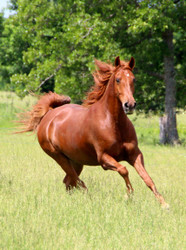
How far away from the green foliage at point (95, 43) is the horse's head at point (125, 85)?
922 cm

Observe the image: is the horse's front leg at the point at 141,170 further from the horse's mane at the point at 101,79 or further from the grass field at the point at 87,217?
the horse's mane at the point at 101,79

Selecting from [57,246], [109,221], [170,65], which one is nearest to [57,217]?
[109,221]

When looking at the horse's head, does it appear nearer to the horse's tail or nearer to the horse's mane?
the horse's mane

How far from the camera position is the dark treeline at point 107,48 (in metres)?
16.0

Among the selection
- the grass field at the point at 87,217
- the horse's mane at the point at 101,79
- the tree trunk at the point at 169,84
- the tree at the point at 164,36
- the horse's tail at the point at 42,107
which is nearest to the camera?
the grass field at the point at 87,217

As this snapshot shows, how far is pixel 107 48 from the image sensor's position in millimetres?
15742

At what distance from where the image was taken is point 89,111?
6879mm

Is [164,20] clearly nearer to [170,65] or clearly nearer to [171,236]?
[170,65]

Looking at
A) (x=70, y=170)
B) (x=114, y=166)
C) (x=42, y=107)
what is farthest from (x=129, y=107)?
(x=42, y=107)

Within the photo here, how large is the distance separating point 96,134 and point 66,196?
1.12m

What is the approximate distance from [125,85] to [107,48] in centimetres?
1007

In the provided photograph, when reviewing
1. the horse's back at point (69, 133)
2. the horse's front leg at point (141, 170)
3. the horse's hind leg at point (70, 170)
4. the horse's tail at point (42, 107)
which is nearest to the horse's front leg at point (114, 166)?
the horse's front leg at point (141, 170)

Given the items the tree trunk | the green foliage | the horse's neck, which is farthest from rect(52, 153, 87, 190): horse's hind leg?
the tree trunk

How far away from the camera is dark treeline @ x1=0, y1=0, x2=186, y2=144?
630 inches
